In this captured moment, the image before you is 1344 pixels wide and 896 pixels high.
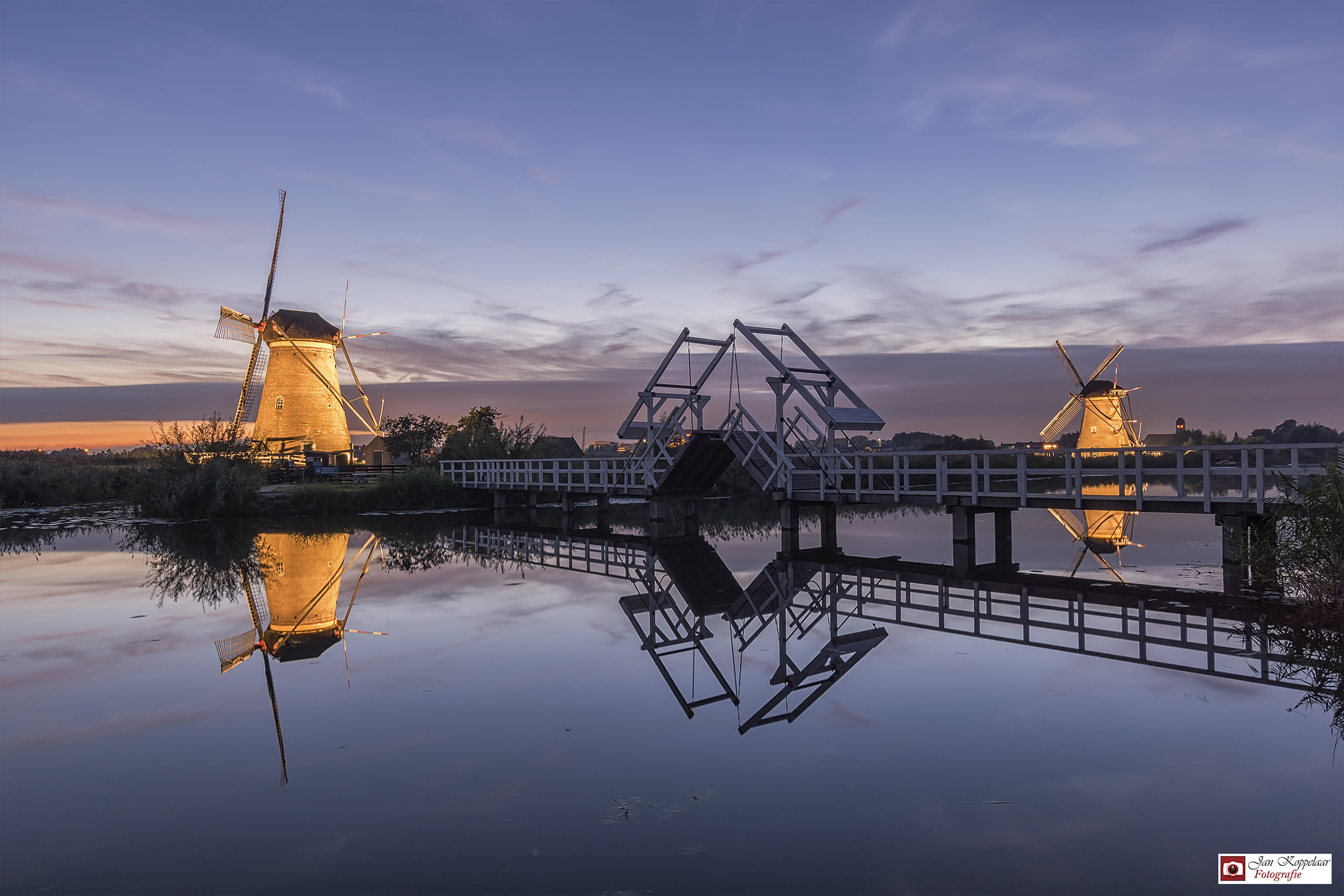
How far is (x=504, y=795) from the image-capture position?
606 cm

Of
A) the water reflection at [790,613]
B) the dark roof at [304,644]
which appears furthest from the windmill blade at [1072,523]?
the dark roof at [304,644]

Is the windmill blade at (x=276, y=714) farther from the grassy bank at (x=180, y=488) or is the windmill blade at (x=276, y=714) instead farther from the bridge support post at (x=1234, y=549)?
the grassy bank at (x=180, y=488)

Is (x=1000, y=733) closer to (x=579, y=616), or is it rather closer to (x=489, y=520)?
(x=579, y=616)

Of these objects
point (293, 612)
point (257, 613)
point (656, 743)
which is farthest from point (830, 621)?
point (257, 613)

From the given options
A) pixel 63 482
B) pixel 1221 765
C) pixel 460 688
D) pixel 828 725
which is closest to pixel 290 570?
pixel 460 688

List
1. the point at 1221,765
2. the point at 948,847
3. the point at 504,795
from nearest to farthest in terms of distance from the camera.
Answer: the point at 948,847 → the point at 504,795 → the point at 1221,765

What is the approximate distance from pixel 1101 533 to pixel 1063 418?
Result: 30.6 meters

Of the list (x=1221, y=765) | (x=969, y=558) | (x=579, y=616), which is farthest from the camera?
(x=969, y=558)

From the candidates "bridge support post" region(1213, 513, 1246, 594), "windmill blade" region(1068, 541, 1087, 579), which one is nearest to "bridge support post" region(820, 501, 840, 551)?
"windmill blade" region(1068, 541, 1087, 579)

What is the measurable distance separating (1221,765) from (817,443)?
16.2 meters

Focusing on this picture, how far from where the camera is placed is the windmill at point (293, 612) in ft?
34.8

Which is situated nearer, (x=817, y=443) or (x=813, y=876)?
(x=813, y=876)

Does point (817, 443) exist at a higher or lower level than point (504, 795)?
higher

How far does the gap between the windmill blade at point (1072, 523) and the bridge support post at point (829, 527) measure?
18.1 ft
